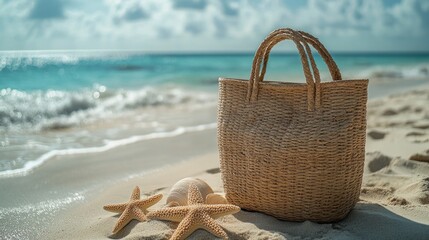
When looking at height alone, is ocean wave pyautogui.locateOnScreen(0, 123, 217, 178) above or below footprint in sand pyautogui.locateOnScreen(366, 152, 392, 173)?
below

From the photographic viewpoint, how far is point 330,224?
283 centimetres

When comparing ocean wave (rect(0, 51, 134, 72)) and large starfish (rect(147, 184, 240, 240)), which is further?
ocean wave (rect(0, 51, 134, 72))

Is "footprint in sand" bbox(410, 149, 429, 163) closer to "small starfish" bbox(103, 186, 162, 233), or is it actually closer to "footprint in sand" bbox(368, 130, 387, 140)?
"footprint in sand" bbox(368, 130, 387, 140)

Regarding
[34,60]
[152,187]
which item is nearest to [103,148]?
[152,187]

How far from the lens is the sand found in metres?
2.72

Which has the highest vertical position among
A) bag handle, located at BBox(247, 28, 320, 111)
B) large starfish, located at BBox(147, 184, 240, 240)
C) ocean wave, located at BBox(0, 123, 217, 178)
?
bag handle, located at BBox(247, 28, 320, 111)

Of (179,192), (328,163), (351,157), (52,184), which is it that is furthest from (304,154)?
(52,184)

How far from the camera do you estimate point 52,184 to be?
4152 mm

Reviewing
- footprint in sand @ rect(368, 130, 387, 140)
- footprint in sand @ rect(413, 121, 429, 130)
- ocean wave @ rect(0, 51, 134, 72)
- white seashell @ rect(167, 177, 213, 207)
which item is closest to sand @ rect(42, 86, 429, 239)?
footprint in sand @ rect(368, 130, 387, 140)

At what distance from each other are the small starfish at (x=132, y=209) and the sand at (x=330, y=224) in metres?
0.05

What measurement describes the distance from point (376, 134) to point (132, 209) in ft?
11.5

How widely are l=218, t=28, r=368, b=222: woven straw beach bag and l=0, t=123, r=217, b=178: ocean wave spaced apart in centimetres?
258

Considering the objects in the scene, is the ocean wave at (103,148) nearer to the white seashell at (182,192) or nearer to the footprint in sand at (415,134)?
the white seashell at (182,192)

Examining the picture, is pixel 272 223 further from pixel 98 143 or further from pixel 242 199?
pixel 98 143
